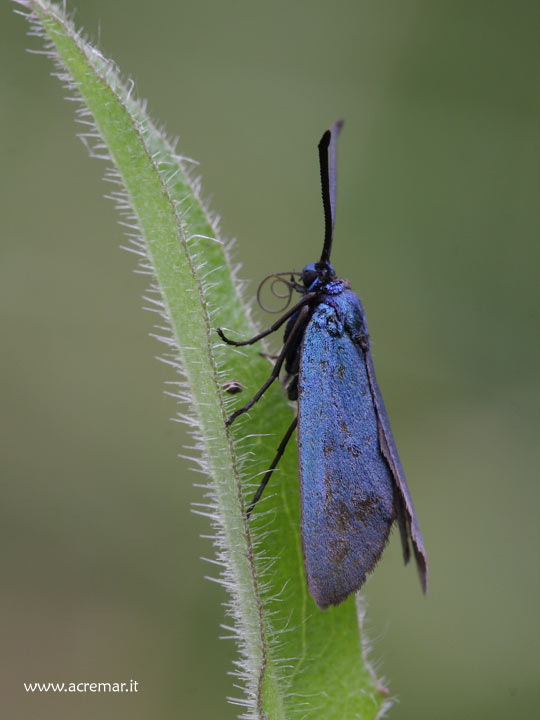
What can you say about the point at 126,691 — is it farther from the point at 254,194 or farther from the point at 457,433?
the point at 254,194

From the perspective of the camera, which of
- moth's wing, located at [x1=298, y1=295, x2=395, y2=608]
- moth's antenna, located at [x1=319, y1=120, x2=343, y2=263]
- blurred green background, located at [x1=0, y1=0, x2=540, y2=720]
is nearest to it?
moth's wing, located at [x1=298, y1=295, x2=395, y2=608]

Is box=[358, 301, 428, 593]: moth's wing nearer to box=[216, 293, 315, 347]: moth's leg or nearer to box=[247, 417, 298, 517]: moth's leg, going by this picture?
box=[247, 417, 298, 517]: moth's leg

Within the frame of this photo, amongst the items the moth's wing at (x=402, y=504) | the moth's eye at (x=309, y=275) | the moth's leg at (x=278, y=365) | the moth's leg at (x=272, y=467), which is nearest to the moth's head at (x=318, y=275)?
the moth's eye at (x=309, y=275)

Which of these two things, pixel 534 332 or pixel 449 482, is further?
pixel 534 332

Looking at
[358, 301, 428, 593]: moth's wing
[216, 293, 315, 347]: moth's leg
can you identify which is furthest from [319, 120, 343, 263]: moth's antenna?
[358, 301, 428, 593]: moth's wing

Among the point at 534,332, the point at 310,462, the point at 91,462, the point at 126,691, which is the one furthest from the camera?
the point at 534,332

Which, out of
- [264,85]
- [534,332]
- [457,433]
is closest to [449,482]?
[457,433]

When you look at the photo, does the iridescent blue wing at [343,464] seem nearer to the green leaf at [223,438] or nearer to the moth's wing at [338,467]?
the moth's wing at [338,467]
